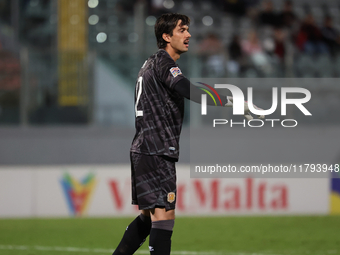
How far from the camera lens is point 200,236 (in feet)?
20.6

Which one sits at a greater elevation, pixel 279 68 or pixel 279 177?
pixel 279 68

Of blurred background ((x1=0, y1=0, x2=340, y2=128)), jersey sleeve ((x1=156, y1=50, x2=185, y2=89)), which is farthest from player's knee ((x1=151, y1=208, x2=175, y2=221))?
blurred background ((x1=0, y1=0, x2=340, y2=128))

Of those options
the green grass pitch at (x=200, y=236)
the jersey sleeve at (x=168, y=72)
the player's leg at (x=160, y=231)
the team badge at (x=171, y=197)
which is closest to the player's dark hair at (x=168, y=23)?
the jersey sleeve at (x=168, y=72)

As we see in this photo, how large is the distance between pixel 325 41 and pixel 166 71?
7.95m

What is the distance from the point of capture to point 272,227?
698 centimetres

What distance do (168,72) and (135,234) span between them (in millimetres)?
1038

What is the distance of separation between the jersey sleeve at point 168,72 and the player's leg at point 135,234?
0.86m

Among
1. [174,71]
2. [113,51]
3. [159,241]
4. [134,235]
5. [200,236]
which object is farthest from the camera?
[113,51]

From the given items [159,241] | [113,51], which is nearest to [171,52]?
[159,241]

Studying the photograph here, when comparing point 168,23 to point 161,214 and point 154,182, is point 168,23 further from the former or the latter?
point 161,214

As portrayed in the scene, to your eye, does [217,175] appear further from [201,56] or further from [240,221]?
[201,56]

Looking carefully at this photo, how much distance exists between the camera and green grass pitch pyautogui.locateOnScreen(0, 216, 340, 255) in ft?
17.5

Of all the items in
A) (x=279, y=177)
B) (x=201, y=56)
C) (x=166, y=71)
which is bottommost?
(x=279, y=177)

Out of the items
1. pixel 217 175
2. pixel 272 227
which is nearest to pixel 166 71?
pixel 272 227
